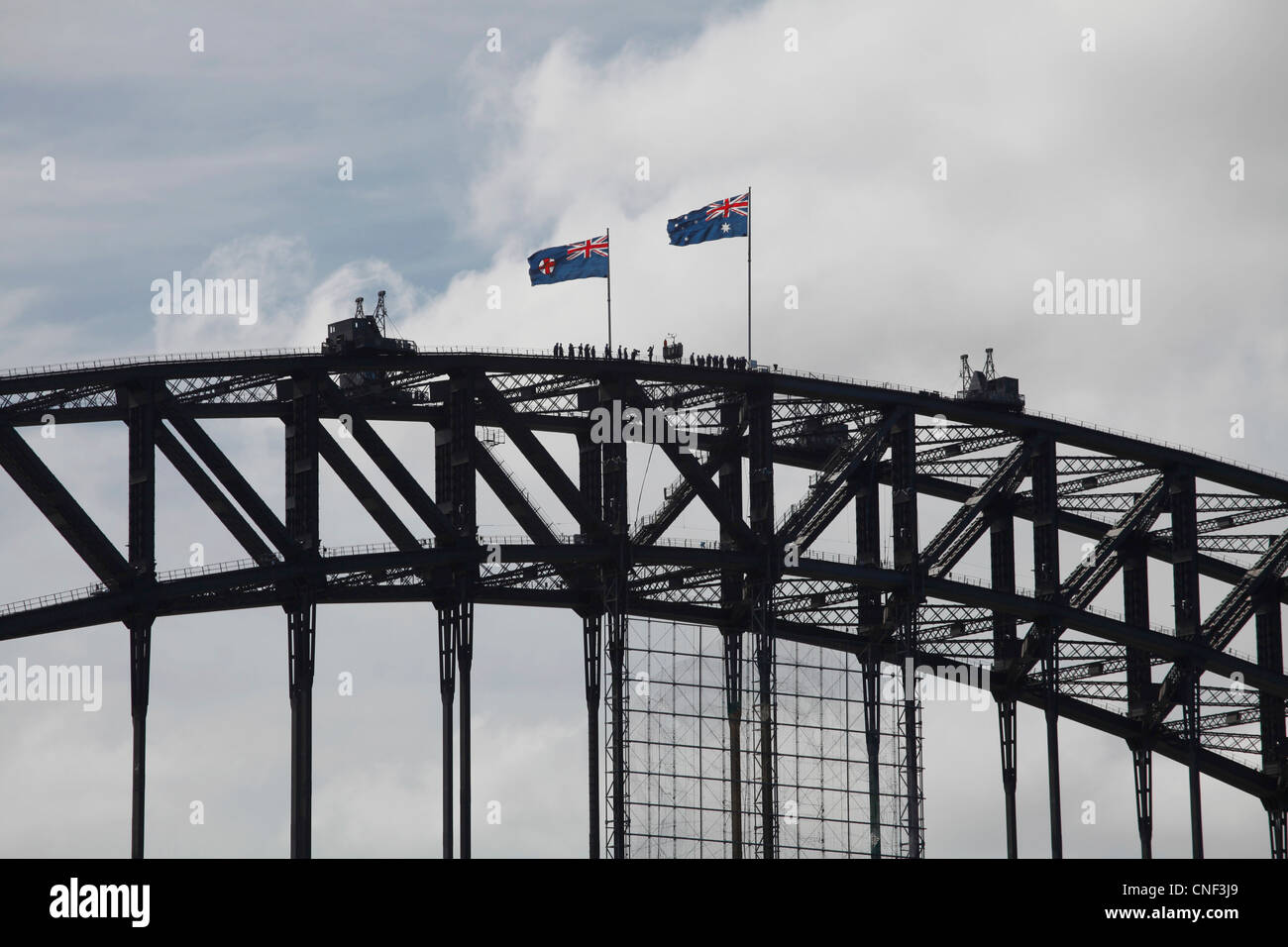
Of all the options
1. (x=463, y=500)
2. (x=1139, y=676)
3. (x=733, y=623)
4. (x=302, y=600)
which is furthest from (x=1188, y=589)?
(x=302, y=600)

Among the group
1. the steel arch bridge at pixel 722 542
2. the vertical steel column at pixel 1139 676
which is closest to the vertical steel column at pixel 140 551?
the steel arch bridge at pixel 722 542

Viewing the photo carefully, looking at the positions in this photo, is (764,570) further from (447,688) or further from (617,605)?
(447,688)

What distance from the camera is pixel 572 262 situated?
112375mm

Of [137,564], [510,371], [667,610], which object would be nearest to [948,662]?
[667,610]

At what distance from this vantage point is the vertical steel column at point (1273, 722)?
13275 cm

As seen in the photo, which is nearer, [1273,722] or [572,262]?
[572,262]

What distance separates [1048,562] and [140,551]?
47484mm

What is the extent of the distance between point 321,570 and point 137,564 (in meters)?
7.88

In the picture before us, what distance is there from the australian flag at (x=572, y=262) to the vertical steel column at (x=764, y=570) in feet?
33.9

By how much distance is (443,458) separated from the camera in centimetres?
11062

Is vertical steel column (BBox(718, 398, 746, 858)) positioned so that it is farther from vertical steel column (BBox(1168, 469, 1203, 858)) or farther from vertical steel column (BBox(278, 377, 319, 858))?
vertical steel column (BBox(1168, 469, 1203, 858))

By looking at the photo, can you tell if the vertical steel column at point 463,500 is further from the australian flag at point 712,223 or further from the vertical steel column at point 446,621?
the australian flag at point 712,223
